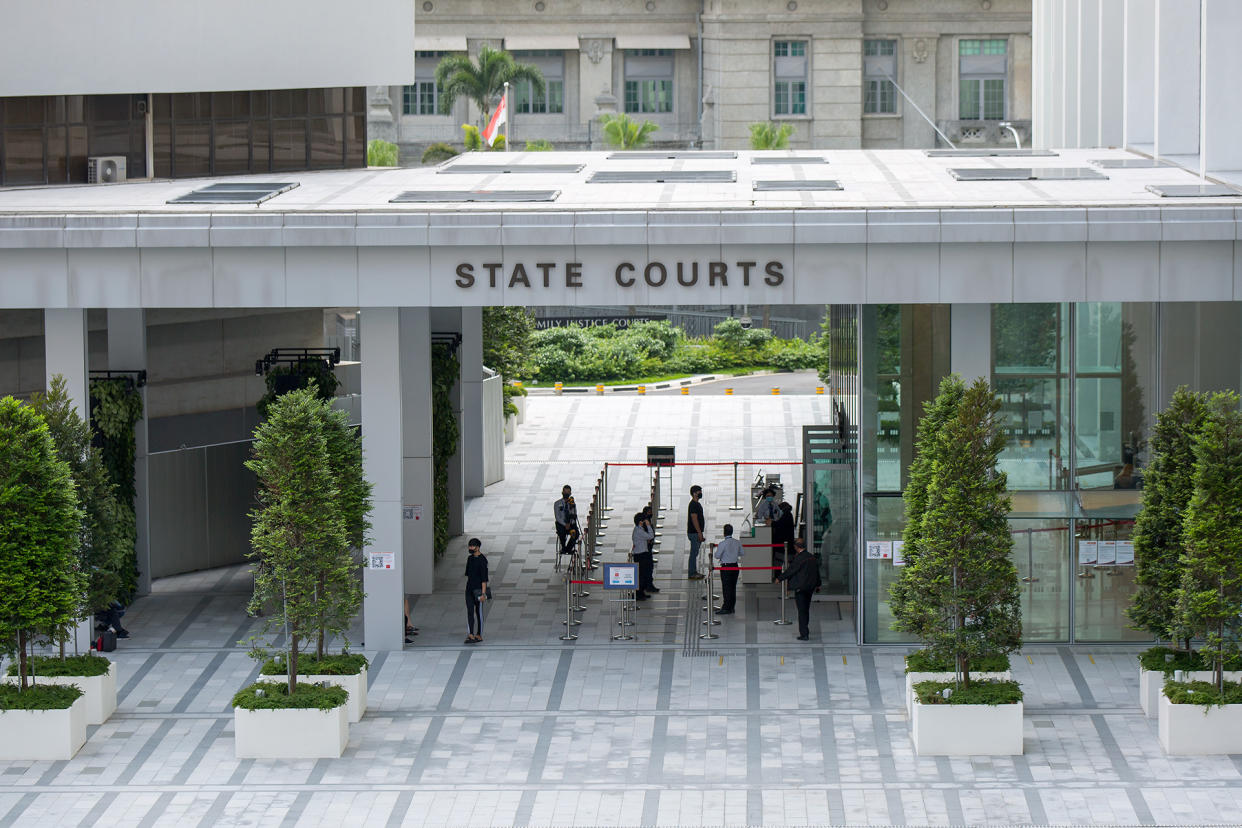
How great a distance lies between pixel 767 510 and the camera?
30500 mm

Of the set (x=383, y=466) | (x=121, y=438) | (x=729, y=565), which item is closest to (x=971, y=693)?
(x=729, y=565)

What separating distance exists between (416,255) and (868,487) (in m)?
7.24

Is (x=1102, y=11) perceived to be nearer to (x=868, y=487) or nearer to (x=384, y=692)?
(x=868, y=487)

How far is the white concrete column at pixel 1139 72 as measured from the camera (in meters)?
33.2

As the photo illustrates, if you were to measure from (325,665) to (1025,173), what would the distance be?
14103 millimetres

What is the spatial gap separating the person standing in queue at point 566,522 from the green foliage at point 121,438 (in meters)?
7.11

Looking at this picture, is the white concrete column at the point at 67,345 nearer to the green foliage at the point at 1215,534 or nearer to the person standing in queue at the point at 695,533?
the person standing in queue at the point at 695,533

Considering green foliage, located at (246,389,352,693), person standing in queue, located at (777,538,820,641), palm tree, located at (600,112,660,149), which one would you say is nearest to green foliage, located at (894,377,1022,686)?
person standing in queue, located at (777,538,820,641)

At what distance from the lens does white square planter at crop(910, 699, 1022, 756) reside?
2112 cm

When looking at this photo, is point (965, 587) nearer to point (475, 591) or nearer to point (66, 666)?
point (475, 591)

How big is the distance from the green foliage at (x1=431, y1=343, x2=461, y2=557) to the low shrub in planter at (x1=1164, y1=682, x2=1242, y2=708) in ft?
43.3

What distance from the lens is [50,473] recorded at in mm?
21266

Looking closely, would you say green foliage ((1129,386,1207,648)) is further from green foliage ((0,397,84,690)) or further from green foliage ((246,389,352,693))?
green foliage ((0,397,84,690))

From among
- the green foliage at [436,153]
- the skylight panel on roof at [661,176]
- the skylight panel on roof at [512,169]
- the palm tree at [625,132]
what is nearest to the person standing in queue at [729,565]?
the skylight panel on roof at [661,176]
